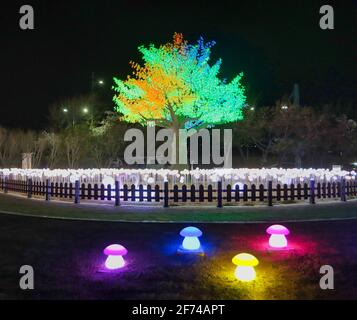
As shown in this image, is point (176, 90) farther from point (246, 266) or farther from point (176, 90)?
point (246, 266)

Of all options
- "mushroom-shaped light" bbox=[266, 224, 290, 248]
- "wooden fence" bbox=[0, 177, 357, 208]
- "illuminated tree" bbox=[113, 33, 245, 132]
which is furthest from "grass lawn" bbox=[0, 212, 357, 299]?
"illuminated tree" bbox=[113, 33, 245, 132]

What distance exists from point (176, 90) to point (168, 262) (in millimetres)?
16253

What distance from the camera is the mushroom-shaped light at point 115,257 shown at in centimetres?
718

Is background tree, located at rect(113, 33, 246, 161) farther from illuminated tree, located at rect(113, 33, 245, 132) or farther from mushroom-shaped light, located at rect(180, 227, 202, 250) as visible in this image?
mushroom-shaped light, located at rect(180, 227, 202, 250)

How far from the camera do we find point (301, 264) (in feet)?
24.8

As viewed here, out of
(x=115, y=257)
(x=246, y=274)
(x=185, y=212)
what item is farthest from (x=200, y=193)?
(x=246, y=274)

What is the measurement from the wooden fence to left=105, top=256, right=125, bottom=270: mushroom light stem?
8784mm

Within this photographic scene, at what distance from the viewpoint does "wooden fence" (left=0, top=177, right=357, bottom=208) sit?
54.2 ft

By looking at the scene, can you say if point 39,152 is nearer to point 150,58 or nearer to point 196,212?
point 150,58

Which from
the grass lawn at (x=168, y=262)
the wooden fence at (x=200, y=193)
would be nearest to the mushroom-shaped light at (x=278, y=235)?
the grass lawn at (x=168, y=262)

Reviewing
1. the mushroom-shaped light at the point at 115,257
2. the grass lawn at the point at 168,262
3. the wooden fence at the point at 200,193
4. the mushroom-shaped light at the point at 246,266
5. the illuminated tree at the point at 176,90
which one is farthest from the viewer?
the illuminated tree at the point at 176,90

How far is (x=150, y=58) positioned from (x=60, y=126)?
87.1 ft

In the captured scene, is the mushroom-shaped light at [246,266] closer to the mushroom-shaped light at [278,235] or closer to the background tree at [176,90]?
the mushroom-shaped light at [278,235]

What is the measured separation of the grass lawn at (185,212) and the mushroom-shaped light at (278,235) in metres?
3.78
